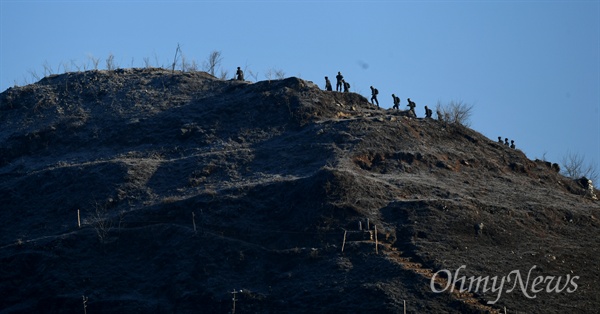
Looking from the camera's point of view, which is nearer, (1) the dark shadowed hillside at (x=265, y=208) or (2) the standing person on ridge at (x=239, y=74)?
(1) the dark shadowed hillside at (x=265, y=208)

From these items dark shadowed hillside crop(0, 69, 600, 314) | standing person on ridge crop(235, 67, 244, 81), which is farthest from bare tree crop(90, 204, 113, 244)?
standing person on ridge crop(235, 67, 244, 81)

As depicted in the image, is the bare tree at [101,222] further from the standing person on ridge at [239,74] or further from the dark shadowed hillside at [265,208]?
the standing person on ridge at [239,74]

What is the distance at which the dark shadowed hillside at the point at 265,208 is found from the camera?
3325 centimetres

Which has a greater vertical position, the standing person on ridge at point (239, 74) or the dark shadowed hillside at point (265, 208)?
the standing person on ridge at point (239, 74)

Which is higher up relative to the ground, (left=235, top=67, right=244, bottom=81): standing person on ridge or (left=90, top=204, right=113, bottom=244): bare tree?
(left=235, top=67, right=244, bottom=81): standing person on ridge

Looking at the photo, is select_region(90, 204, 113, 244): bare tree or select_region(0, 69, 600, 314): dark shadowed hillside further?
select_region(90, 204, 113, 244): bare tree

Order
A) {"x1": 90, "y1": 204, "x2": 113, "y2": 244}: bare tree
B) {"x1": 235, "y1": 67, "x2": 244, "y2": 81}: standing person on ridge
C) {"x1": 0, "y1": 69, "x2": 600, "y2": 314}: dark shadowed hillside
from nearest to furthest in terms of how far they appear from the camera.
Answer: {"x1": 0, "y1": 69, "x2": 600, "y2": 314}: dark shadowed hillside < {"x1": 90, "y1": 204, "x2": 113, "y2": 244}: bare tree < {"x1": 235, "y1": 67, "x2": 244, "y2": 81}: standing person on ridge

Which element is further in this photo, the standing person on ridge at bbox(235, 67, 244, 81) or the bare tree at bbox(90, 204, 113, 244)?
the standing person on ridge at bbox(235, 67, 244, 81)

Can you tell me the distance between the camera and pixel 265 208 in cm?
3781

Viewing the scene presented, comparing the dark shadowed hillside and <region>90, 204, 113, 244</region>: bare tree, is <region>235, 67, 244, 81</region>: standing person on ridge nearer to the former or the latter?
the dark shadowed hillside

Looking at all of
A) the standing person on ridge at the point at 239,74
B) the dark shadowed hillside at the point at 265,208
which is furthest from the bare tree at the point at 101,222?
the standing person on ridge at the point at 239,74

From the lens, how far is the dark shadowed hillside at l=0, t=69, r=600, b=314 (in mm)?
33250

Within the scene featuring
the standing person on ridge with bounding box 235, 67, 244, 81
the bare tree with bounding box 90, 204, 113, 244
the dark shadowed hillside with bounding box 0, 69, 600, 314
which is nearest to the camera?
the dark shadowed hillside with bounding box 0, 69, 600, 314

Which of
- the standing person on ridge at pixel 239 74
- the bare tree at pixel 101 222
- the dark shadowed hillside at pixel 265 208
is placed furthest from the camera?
the standing person on ridge at pixel 239 74
